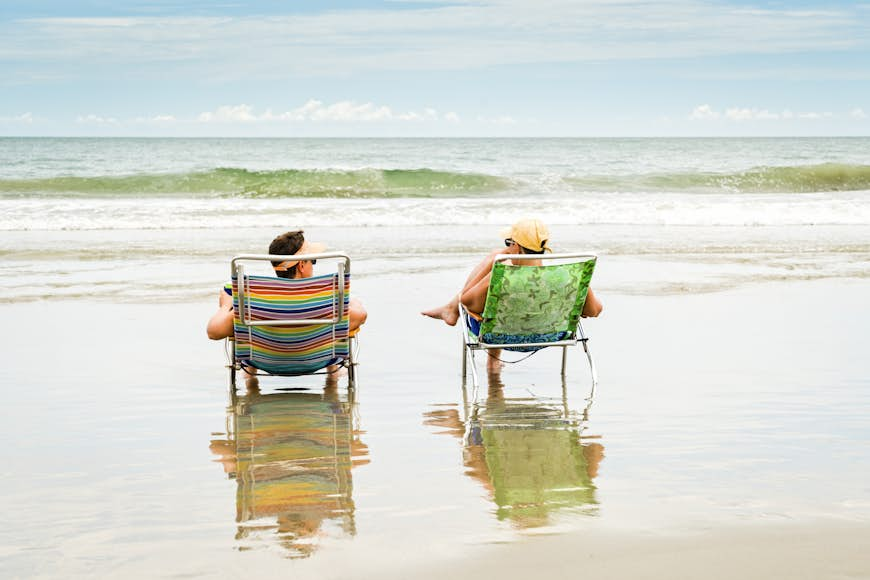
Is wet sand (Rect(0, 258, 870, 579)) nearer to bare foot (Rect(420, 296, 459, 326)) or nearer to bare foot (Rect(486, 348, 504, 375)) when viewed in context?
bare foot (Rect(486, 348, 504, 375))

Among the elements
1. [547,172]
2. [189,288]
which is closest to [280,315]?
[189,288]

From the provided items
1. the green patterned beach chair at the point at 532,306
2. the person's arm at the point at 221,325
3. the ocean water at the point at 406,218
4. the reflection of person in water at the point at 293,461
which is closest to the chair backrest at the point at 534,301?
the green patterned beach chair at the point at 532,306

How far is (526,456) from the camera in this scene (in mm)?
4828

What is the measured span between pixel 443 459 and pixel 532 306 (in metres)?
1.75

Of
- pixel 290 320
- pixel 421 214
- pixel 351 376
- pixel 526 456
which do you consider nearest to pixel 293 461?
pixel 526 456

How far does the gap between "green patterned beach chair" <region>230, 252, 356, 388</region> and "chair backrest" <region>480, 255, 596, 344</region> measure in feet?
2.76

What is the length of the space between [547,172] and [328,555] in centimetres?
3596

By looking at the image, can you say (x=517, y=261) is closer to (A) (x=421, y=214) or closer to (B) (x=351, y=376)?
(B) (x=351, y=376)

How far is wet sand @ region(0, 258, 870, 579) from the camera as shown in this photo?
350 cm

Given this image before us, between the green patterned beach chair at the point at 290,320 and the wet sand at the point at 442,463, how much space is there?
23 centimetres

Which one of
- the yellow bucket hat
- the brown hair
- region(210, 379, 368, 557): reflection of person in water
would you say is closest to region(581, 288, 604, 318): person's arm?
the yellow bucket hat

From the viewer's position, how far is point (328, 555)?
348 centimetres

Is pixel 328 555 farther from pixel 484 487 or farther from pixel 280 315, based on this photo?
pixel 280 315

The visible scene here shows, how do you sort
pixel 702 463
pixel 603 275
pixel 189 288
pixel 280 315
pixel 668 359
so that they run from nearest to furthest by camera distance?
1. pixel 702 463
2. pixel 280 315
3. pixel 668 359
4. pixel 189 288
5. pixel 603 275
